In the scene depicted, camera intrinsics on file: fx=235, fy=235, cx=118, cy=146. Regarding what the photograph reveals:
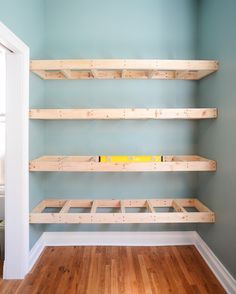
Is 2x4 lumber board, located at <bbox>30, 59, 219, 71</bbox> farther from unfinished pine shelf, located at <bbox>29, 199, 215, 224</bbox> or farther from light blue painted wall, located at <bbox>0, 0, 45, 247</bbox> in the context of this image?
unfinished pine shelf, located at <bbox>29, 199, 215, 224</bbox>

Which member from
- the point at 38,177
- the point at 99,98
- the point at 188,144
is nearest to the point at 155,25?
the point at 99,98

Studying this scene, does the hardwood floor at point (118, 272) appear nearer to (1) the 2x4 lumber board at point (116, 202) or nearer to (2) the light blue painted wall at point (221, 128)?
(2) the light blue painted wall at point (221, 128)

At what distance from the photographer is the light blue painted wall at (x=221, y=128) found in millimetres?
1838

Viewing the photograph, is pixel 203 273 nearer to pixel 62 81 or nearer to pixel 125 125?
pixel 125 125

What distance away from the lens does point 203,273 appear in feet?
6.82

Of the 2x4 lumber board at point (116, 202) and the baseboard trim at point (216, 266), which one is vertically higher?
the 2x4 lumber board at point (116, 202)

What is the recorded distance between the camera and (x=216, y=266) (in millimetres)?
2053

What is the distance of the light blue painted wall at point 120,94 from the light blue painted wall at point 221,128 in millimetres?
243

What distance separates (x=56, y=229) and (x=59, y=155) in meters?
0.82

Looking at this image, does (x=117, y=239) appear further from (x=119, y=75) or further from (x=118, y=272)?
(x=119, y=75)

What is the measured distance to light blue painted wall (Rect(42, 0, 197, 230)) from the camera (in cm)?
251

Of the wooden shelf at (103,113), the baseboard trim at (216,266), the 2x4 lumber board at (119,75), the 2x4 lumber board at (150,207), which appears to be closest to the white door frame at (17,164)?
the wooden shelf at (103,113)

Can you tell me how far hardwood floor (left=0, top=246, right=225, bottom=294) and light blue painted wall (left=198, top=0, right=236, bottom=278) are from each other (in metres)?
0.29

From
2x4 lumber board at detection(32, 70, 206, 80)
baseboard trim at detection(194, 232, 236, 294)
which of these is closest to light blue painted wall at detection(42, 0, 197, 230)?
2x4 lumber board at detection(32, 70, 206, 80)
